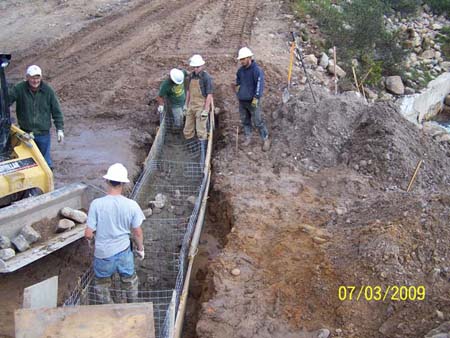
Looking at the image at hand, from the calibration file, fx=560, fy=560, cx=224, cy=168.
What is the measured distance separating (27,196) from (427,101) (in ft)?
37.5

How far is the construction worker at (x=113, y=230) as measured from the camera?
4957 millimetres

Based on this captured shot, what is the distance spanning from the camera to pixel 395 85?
14094 mm

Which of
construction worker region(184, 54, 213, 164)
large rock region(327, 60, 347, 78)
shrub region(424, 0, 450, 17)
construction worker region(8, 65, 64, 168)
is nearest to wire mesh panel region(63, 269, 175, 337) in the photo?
construction worker region(8, 65, 64, 168)

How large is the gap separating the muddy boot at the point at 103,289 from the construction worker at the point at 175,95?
165 inches

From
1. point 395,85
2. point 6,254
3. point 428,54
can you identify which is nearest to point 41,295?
point 6,254

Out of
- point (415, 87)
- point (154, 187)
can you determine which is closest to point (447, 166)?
point (154, 187)

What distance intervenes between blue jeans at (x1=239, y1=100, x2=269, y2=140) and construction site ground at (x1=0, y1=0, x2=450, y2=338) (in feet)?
0.65

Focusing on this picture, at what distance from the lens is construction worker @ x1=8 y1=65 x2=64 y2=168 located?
22.9ft

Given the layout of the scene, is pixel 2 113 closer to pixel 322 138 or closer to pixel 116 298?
pixel 116 298

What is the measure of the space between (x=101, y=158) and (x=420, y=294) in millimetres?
5322

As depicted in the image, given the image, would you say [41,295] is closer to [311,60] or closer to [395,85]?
[311,60]

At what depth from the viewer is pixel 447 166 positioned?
8.74 metres

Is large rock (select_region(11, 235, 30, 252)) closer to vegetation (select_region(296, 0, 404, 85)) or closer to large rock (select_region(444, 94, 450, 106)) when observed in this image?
vegetation (select_region(296, 0, 404, 85))

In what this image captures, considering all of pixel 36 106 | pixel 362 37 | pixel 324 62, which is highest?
pixel 36 106
